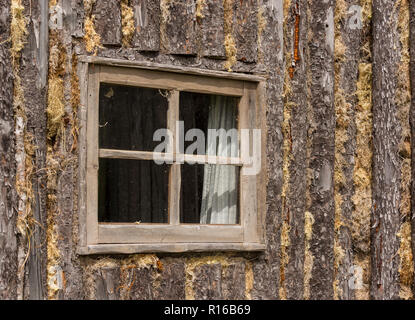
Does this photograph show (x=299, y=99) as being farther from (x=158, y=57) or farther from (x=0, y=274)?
(x=0, y=274)

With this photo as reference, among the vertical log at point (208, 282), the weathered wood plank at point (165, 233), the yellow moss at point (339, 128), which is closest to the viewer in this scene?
the weathered wood plank at point (165, 233)

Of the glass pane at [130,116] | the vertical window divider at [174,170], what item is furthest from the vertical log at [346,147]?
the glass pane at [130,116]

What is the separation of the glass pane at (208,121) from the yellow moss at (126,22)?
17.4 inches

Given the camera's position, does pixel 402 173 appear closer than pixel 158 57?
No

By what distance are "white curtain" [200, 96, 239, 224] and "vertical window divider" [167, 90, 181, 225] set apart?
0.19 metres

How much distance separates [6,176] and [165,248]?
0.90 meters

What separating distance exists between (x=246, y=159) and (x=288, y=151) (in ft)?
0.84

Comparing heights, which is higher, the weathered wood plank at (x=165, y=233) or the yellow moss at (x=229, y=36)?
the yellow moss at (x=229, y=36)

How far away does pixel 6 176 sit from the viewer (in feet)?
11.3

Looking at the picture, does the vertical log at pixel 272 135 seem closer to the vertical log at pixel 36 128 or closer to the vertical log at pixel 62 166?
the vertical log at pixel 62 166

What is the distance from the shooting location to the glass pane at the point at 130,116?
12.6 feet

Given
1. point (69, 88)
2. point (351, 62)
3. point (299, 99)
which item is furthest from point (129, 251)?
point (351, 62)

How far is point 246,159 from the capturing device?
4.17 m

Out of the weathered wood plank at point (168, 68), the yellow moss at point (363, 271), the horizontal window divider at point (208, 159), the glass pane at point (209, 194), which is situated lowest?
the yellow moss at point (363, 271)
